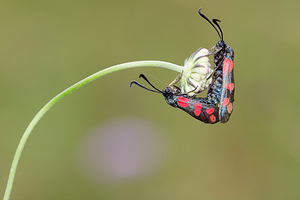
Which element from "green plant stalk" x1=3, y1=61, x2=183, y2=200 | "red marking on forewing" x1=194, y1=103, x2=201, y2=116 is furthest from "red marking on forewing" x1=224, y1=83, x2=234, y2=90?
"green plant stalk" x1=3, y1=61, x2=183, y2=200

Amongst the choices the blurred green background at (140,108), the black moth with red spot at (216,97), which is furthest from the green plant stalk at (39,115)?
the blurred green background at (140,108)

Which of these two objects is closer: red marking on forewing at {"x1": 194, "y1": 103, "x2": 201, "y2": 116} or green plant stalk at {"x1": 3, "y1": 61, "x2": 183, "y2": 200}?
green plant stalk at {"x1": 3, "y1": 61, "x2": 183, "y2": 200}

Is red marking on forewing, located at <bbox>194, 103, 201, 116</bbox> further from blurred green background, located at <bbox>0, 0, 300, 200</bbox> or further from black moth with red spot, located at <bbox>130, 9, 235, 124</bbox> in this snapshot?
blurred green background, located at <bbox>0, 0, 300, 200</bbox>

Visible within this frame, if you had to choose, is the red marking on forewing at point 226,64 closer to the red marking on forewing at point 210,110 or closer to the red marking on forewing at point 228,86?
the red marking on forewing at point 228,86

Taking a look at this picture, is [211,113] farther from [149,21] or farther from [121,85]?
[149,21]

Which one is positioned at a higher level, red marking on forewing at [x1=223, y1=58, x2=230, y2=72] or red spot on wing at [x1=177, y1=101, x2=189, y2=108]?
red marking on forewing at [x1=223, y1=58, x2=230, y2=72]
